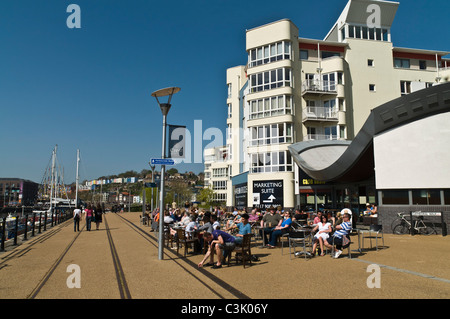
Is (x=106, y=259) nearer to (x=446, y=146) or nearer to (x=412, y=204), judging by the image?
(x=412, y=204)

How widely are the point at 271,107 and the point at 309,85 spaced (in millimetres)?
4793

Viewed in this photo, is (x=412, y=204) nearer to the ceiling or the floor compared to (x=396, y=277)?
nearer to the ceiling

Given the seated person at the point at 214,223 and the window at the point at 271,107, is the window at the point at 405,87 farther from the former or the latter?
the seated person at the point at 214,223

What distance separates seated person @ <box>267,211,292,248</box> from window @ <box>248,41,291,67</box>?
908 inches

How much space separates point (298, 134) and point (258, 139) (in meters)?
4.09

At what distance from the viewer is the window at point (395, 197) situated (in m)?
16.1

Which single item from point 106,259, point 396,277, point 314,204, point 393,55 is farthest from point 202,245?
point 393,55

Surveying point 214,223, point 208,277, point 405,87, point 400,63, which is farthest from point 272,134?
point 208,277

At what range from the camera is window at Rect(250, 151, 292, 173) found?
Answer: 100 ft

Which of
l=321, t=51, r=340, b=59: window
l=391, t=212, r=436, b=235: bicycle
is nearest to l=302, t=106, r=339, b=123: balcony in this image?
l=321, t=51, r=340, b=59: window

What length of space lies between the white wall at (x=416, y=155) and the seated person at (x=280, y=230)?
24.0 feet

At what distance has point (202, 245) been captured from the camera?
11727 millimetres

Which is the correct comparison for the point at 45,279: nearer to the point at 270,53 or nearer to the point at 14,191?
the point at 270,53

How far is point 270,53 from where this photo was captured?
32406 millimetres
